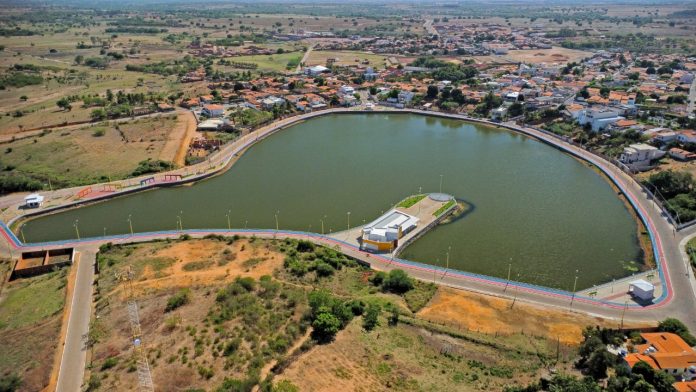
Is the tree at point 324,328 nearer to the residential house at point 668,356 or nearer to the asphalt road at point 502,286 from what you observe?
the asphalt road at point 502,286

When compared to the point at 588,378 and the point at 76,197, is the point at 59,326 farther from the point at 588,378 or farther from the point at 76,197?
the point at 588,378

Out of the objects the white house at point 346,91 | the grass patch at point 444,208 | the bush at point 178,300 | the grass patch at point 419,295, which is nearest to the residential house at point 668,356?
the grass patch at point 419,295

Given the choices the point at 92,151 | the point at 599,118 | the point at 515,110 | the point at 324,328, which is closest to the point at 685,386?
the point at 324,328

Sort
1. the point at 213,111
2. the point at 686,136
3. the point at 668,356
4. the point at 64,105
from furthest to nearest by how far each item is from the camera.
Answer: the point at 64,105
the point at 213,111
the point at 686,136
the point at 668,356

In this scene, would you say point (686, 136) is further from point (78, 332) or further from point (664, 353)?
point (78, 332)

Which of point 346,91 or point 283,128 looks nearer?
point 283,128

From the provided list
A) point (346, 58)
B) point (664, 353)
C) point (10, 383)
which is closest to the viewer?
point (10, 383)

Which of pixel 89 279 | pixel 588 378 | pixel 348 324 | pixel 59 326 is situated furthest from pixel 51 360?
pixel 588 378
